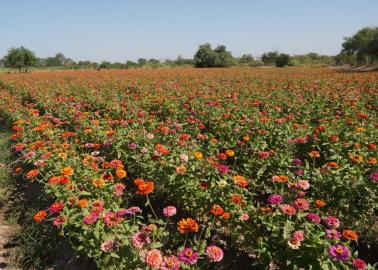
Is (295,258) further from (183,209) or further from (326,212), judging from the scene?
(183,209)

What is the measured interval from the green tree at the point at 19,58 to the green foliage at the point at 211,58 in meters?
31.1

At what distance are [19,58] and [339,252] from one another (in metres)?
67.4

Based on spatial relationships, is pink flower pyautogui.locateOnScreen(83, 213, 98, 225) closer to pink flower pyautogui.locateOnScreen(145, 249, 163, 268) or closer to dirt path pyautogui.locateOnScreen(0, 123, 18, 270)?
pink flower pyautogui.locateOnScreen(145, 249, 163, 268)

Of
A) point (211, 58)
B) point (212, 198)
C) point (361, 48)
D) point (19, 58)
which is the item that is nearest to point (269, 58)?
point (211, 58)

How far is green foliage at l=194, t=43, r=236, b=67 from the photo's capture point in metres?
53.2

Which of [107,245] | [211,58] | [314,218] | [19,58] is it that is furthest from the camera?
[19,58]

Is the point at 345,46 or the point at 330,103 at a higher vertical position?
the point at 345,46

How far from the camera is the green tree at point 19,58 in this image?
2328 inches

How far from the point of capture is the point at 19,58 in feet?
196

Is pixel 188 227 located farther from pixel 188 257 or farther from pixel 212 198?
pixel 212 198

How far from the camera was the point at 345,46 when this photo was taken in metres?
55.6

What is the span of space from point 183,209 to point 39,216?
192 cm

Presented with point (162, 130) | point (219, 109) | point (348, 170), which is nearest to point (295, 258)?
point (348, 170)

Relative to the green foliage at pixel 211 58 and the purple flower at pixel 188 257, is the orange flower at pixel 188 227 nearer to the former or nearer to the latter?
the purple flower at pixel 188 257
